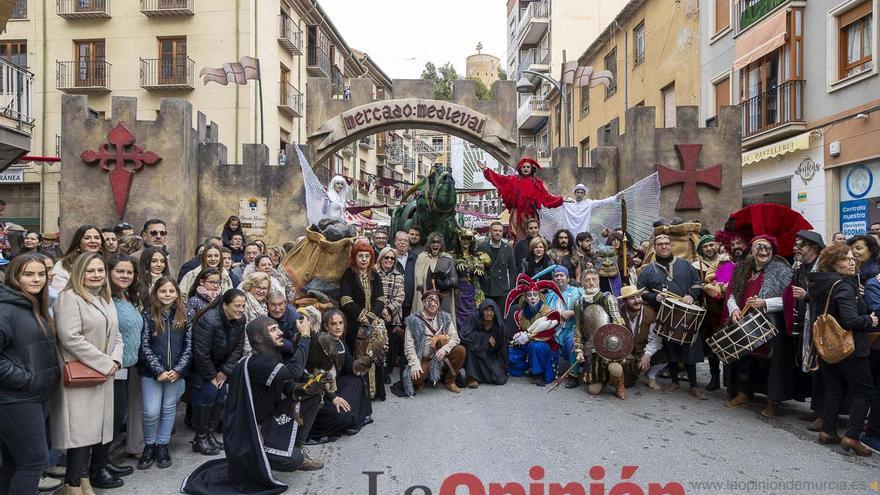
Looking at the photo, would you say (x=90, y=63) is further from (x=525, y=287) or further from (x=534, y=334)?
(x=534, y=334)

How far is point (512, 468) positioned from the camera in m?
4.43

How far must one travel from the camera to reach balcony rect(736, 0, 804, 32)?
15205mm

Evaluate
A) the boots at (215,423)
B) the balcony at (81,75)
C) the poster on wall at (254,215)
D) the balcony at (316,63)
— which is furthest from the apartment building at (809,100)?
the balcony at (81,75)

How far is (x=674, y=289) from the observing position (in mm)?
6445

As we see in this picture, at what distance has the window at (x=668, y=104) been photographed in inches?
792

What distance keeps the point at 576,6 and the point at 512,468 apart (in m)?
30.5

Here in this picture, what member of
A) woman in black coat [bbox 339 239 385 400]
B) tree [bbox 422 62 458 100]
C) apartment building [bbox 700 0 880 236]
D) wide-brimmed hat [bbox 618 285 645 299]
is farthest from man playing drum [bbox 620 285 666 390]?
tree [bbox 422 62 458 100]

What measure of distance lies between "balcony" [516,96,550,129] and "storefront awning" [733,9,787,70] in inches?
602

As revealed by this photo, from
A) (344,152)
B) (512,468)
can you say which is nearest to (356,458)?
(512,468)

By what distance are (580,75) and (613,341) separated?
9121mm

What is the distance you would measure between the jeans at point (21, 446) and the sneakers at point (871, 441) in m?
5.78

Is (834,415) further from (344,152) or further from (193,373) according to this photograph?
(344,152)

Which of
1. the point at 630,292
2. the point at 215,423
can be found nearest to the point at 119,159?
the point at 215,423

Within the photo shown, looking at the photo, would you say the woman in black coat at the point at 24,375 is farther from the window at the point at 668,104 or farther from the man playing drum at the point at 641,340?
the window at the point at 668,104
